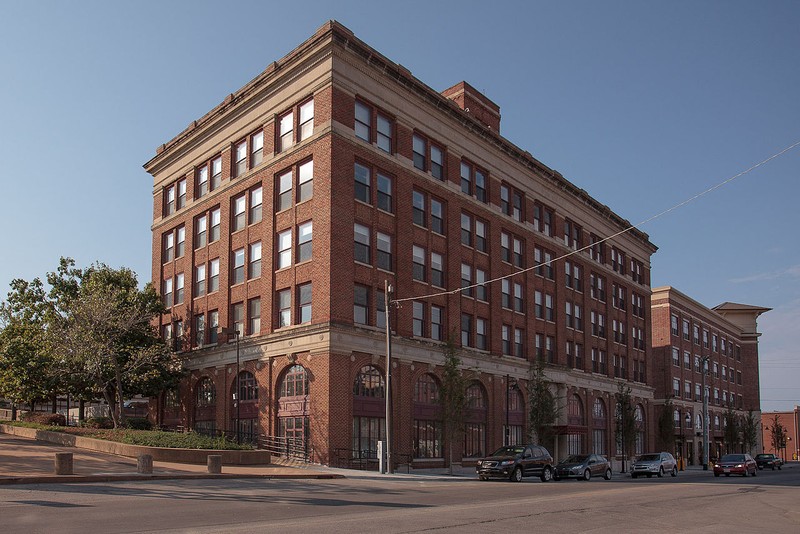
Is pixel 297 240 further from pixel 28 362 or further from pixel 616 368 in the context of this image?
pixel 616 368

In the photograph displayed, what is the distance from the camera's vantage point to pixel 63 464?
79.1 feet

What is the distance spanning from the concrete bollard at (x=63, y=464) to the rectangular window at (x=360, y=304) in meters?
16.5

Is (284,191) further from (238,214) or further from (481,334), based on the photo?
(481,334)

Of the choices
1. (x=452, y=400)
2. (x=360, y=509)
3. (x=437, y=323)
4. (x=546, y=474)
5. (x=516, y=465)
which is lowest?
(x=546, y=474)

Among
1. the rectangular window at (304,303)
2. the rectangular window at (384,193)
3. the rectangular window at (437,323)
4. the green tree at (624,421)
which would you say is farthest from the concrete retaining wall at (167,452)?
the green tree at (624,421)

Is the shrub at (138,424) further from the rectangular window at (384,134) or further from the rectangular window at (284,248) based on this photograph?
the rectangular window at (384,134)

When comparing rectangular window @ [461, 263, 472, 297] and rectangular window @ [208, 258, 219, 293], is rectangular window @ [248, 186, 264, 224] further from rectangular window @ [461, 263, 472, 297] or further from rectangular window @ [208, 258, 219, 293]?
rectangular window @ [461, 263, 472, 297]

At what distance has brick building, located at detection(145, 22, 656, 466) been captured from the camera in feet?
124

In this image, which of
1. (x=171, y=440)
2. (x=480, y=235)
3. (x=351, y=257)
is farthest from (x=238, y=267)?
(x=480, y=235)

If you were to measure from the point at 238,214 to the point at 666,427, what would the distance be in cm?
4850

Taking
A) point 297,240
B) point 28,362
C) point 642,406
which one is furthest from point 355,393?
point 642,406

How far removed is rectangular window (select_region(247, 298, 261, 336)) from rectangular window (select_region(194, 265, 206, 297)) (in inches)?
239

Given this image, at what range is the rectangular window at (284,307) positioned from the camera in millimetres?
39500

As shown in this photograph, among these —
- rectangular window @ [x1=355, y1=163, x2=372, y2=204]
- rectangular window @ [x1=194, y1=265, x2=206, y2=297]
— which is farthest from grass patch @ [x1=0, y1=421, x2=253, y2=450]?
rectangular window @ [x1=355, y1=163, x2=372, y2=204]
